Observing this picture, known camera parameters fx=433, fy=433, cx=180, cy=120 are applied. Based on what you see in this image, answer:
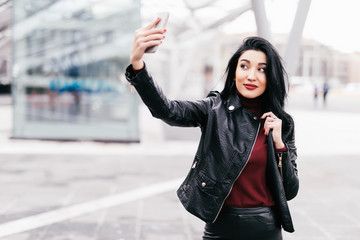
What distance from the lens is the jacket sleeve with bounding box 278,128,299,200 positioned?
6.09 feet

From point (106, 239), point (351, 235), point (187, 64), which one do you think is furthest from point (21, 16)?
point (187, 64)

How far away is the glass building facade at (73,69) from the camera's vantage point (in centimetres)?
894

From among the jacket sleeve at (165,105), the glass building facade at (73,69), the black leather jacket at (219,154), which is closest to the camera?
the jacket sleeve at (165,105)

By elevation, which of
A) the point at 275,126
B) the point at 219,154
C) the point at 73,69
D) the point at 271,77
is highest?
the point at 73,69

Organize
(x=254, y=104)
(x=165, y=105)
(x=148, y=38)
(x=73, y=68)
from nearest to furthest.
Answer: (x=148, y=38)
(x=165, y=105)
(x=254, y=104)
(x=73, y=68)

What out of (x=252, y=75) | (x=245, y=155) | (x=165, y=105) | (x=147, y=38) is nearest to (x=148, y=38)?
(x=147, y=38)

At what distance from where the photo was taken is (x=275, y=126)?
1812 millimetres

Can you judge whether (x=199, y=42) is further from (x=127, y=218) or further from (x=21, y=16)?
(x=127, y=218)

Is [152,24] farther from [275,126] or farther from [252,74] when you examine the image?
[275,126]

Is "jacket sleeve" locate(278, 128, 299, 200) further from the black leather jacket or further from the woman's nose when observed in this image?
the woman's nose

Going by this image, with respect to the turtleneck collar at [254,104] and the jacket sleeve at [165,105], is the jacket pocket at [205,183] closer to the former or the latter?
the jacket sleeve at [165,105]

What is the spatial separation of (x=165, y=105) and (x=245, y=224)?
1.99 feet

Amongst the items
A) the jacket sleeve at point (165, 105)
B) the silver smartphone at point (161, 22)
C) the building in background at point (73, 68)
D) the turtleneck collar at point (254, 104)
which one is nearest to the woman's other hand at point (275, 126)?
the turtleneck collar at point (254, 104)

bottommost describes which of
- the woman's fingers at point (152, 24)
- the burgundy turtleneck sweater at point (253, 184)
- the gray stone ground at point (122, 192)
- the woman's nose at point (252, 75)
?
the gray stone ground at point (122, 192)
